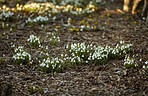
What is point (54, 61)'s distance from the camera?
365 centimetres

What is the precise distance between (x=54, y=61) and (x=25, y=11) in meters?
4.55

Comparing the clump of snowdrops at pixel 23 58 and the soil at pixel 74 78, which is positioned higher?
the clump of snowdrops at pixel 23 58

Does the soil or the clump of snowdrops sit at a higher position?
the clump of snowdrops

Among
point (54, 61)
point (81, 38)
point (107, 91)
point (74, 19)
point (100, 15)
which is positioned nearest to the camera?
point (107, 91)

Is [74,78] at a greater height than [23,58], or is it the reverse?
[23,58]

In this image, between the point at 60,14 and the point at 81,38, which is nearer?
the point at 81,38

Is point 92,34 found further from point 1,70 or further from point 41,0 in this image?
point 41,0

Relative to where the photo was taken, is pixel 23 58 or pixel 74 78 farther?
pixel 23 58

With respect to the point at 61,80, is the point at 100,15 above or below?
above

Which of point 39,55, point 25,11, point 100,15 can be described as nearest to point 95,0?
point 100,15

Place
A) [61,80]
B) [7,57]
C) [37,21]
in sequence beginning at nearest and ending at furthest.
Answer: [61,80] → [7,57] → [37,21]

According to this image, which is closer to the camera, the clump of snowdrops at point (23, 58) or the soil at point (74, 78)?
the soil at point (74, 78)

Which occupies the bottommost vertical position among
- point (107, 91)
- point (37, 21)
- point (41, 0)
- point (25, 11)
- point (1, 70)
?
point (107, 91)

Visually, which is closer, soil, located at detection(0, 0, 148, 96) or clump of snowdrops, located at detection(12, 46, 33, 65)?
soil, located at detection(0, 0, 148, 96)
